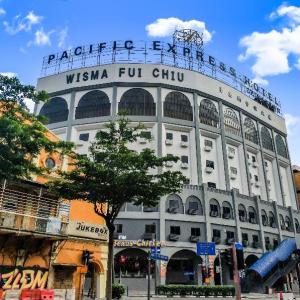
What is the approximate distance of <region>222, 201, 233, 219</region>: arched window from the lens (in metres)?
48.3

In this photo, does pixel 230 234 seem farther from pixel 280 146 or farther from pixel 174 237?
pixel 280 146

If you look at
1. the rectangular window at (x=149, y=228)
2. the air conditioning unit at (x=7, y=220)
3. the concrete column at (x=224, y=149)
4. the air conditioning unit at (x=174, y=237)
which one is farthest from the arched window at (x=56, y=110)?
the air conditioning unit at (x=7, y=220)

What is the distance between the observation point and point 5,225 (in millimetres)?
19125

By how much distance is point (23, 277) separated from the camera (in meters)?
19.8

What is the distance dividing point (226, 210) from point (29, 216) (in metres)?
35.0

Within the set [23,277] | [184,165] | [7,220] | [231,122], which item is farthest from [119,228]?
[231,122]

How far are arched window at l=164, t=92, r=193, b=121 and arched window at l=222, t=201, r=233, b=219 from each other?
13.9m

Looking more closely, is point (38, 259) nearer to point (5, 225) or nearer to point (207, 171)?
point (5, 225)

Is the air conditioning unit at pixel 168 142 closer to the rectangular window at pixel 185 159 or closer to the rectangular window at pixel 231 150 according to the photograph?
the rectangular window at pixel 185 159

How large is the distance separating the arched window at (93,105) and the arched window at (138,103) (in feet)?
8.28

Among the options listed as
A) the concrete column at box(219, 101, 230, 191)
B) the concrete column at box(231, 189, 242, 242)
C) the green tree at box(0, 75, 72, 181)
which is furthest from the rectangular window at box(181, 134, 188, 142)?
the green tree at box(0, 75, 72, 181)

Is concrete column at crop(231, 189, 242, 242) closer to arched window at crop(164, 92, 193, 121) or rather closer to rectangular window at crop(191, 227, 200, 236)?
rectangular window at crop(191, 227, 200, 236)

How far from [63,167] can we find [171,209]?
76.1 feet

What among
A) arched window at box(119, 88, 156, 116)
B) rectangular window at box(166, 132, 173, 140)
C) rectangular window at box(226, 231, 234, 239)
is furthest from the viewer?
arched window at box(119, 88, 156, 116)
